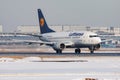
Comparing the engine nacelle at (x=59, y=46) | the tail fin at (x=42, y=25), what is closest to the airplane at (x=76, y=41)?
the engine nacelle at (x=59, y=46)

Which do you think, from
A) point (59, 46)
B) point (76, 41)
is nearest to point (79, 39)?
point (76, 41)

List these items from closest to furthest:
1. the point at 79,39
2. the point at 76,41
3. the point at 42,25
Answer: the point at 79,39, the point at 76,41, the point at 42,25

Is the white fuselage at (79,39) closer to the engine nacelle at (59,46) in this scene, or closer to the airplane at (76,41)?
the airplane at (76,41)

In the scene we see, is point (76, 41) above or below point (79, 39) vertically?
below

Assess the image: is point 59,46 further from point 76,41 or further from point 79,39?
point 79,39

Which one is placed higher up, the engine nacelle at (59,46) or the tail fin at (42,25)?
the tail fin at (42,25)

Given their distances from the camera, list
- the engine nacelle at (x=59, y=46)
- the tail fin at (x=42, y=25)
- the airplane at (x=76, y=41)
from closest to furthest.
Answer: the engine nacelle at (x=59, y=46), the airplane at (x=76, y=41), the tail fin at (x=42, y=25)

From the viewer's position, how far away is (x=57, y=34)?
89.0m

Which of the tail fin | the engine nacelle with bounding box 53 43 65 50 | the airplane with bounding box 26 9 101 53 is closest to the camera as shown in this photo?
the engine nacelle with bounding box 53 43 65 50

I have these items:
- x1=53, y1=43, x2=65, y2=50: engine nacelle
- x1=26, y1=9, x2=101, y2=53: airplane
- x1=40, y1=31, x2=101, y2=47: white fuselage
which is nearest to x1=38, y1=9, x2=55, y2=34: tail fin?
x1=26, y1=9, x2=101, y2=53: airplane

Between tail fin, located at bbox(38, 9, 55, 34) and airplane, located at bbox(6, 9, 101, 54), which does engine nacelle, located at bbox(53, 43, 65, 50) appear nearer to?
airplane, located at bbox(6, 9, 101, 54)

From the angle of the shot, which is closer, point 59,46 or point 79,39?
point 59,46

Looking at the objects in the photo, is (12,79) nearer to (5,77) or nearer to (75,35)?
(5,77)

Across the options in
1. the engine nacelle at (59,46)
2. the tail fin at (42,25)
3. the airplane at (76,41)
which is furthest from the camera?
the tail fin at (42,25)
